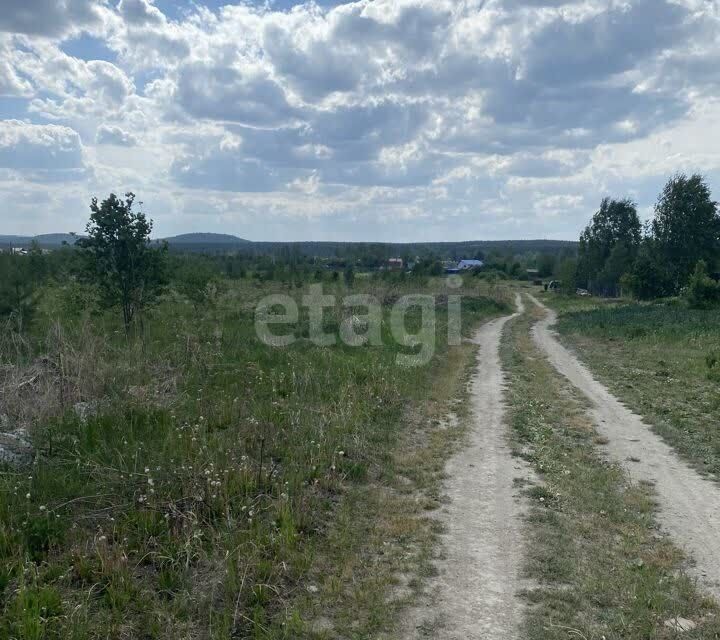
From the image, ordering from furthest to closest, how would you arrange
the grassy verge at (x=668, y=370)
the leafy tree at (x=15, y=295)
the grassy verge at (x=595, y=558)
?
the leafy tree at (x=15, y=295), the grassy verge at (x=668, y=370), the grassy verge at (x=595, y=558)

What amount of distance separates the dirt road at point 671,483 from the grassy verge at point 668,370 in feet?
0.94

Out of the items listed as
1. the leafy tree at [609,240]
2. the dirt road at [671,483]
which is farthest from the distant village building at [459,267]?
the dirt road at [671,483]

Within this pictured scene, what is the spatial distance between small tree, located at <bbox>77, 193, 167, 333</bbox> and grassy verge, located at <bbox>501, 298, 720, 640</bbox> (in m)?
9.64

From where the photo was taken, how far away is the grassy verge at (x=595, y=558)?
13.0ft

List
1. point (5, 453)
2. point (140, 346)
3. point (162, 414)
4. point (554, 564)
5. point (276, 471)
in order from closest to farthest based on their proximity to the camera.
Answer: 1. point (554, 564)
2. point (5, 453)
3. point (276, 471)
4. point (162, 414)
5. point (140, 346)

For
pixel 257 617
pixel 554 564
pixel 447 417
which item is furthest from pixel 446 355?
pixel 257 617

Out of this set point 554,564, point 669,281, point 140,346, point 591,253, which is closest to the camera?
point 554,564

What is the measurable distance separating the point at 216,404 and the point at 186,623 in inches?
183

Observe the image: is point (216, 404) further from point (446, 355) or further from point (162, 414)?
point (446, 355)

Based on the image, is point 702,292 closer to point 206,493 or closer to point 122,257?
point 122,257

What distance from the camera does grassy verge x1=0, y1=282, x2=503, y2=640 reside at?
4027 mm

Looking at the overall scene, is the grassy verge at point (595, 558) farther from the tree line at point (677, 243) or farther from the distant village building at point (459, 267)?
the distant village building at point (459, 267)

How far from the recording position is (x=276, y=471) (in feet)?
20.9

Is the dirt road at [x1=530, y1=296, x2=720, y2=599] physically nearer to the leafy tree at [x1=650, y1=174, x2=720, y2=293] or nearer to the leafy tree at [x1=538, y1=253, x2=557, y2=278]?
the leafy tree at [x1=650, y1=174, x2=720, y2=293]
